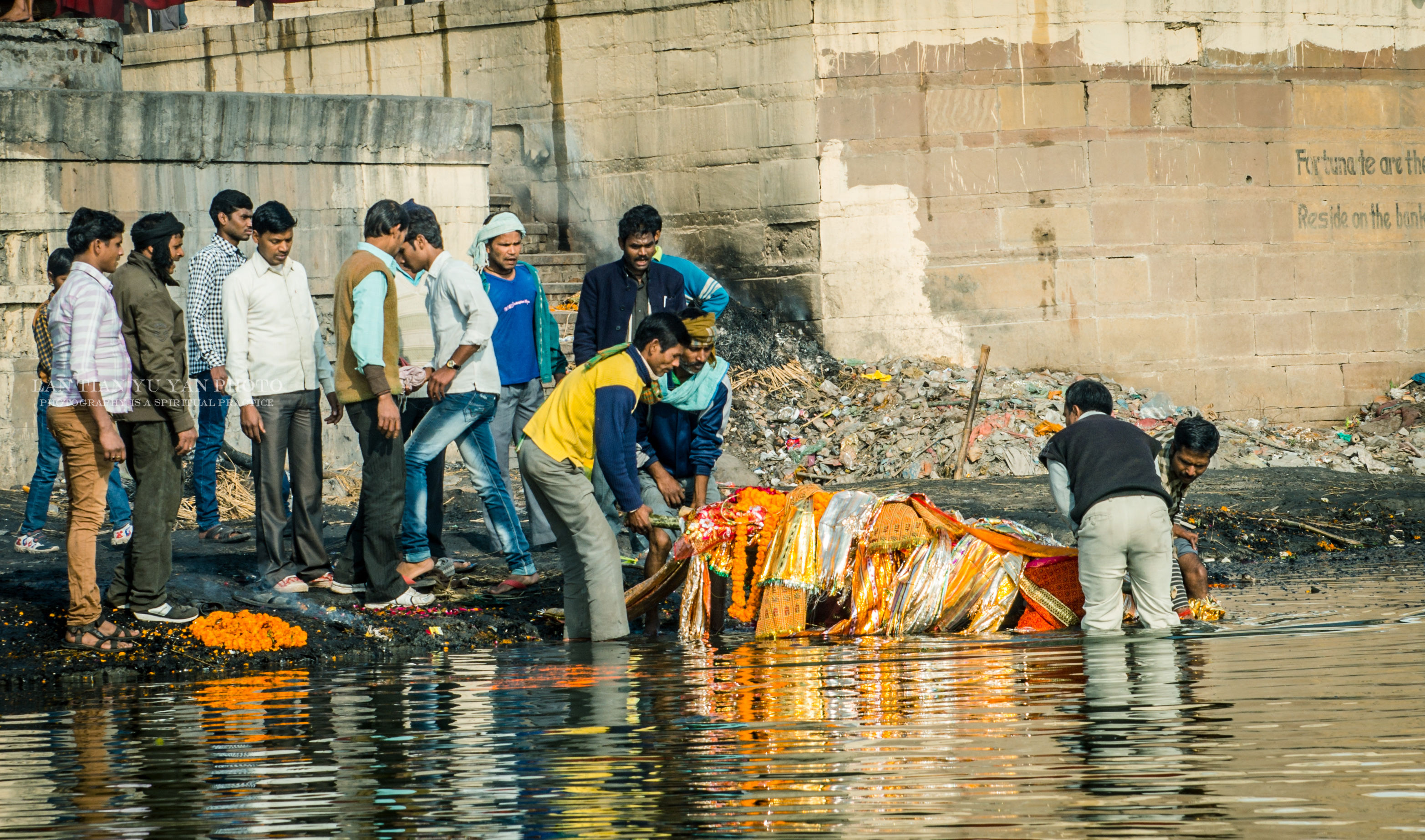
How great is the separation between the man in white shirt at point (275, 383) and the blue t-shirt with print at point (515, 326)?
1.15m

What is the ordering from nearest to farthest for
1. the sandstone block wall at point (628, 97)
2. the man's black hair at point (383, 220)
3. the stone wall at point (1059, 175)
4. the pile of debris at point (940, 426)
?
the man's black hair at point (383, 220) < the pile of debris at point (940, 426) < the stone wall at point (1059, 175) < the sandstone block wall at point (628, 97)

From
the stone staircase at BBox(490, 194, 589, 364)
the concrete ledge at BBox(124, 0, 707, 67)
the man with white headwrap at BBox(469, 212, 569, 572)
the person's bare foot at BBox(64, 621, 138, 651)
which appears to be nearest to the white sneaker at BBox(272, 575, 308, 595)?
the person's bare foot at BBox(64, 621, 138, 651)

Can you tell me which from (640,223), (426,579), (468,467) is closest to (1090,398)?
(640,223)

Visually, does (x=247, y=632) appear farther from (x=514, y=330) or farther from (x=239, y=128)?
(x=239, y=128)

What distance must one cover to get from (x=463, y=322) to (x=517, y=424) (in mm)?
1045

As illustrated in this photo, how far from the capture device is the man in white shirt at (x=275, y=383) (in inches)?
323

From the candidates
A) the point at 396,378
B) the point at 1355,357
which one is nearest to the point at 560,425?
the point at 396,378

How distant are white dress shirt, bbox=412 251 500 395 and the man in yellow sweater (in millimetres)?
832

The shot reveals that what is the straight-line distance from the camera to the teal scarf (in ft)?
28.0

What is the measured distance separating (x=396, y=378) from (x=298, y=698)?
2193 millimetres

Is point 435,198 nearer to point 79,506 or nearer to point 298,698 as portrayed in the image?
point 79,506

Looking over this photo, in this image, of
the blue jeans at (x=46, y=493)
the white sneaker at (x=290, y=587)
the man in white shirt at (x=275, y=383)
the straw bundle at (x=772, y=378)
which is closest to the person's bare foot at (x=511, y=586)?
the man in white shirt at (x=275, y=383)

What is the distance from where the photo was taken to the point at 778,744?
5.07 metres

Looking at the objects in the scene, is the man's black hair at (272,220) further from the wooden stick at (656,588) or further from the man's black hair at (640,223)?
the wooden stick at (656,588)
